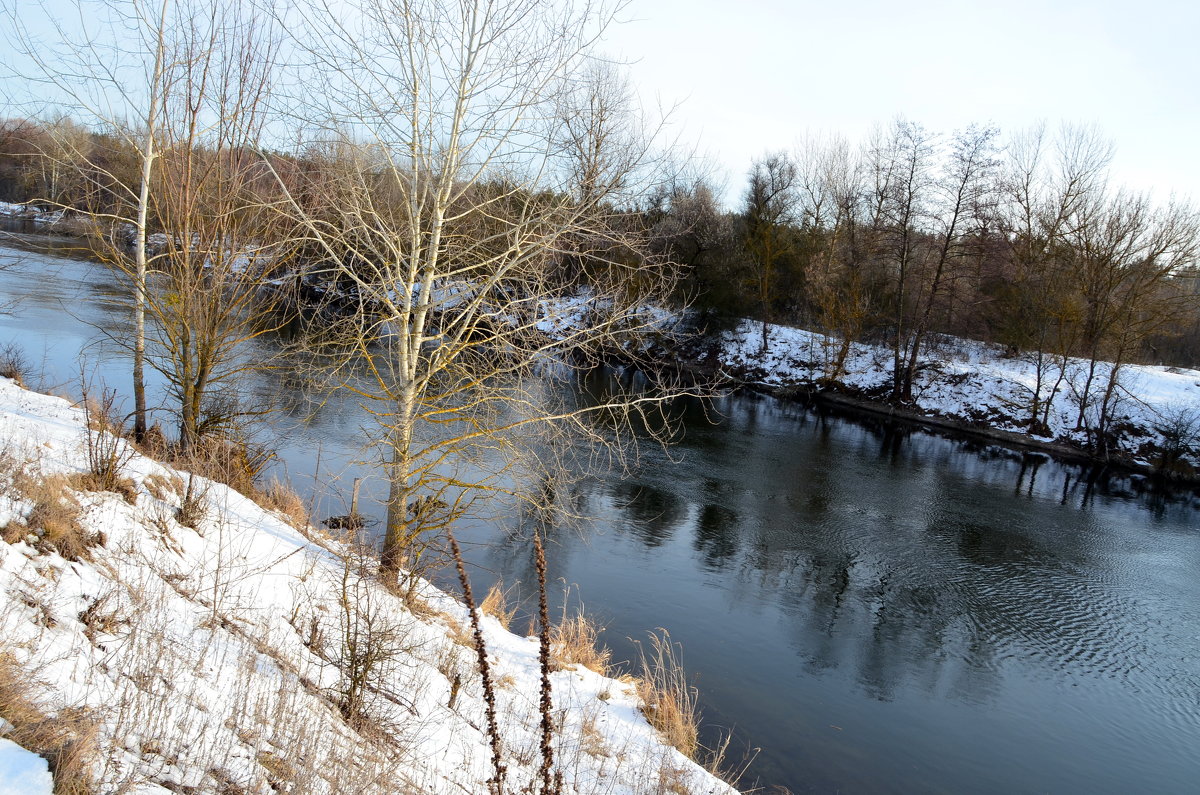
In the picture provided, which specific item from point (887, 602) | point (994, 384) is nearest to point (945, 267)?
point (994, 384)

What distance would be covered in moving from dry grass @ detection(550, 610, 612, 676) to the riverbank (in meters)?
13.0

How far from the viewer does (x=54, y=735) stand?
2512mm

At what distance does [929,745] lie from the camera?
8.07 metres

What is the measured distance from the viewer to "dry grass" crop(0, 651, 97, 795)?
240cm

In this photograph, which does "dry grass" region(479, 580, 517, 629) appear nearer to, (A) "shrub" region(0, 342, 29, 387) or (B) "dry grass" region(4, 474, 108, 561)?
(B) "dry grass" region(4, 474, 108, 561)

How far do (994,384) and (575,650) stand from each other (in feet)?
90.3

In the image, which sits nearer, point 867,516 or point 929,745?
point 929,745

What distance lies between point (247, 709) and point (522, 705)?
2.77m

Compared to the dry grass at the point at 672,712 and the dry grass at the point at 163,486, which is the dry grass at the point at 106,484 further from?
the dry grass at the point at 672,712

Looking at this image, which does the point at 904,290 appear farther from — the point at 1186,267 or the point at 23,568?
the point at 23,568

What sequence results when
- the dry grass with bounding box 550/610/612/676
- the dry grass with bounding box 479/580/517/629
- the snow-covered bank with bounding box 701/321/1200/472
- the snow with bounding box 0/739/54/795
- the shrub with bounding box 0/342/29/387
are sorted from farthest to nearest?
the snow-covered bank with bounding box 701/321/1200/472 → the shrub with bounding box 0/342/29/387 → the dry grass with bounding box 479/580/517/629 → the dry grass with bounding box 550/610/612/676 → the snow with bounding box 0/739/54/795

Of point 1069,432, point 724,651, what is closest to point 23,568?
point 724,651

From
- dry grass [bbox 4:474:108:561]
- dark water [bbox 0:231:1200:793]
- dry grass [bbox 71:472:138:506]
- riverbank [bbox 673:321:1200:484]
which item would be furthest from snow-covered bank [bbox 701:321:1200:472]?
dry grass [bbox 4:474:108:561]

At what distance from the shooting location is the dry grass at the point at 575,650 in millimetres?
7512
